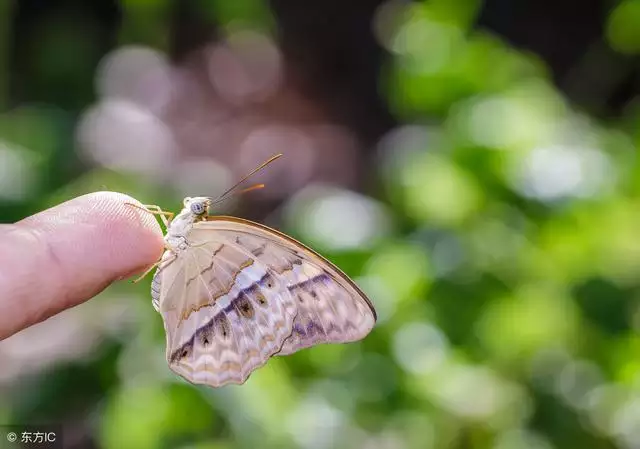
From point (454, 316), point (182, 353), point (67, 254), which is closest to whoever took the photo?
point (67, 254)

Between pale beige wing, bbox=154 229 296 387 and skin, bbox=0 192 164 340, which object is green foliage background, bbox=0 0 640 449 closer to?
pale beige wing, bbox=154 229 296 387

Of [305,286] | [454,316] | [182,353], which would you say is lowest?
[454,316]

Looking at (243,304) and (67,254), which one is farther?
(243,304)

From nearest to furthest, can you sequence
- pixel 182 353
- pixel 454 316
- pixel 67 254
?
1. pixel 67 254
2. pixel 182 353
3. pixel 454 316

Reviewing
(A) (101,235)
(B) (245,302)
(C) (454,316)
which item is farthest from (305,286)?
(C) (454,316)

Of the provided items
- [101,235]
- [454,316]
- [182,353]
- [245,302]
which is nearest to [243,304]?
[245,302]

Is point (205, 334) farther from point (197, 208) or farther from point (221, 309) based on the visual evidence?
point (197, 208)

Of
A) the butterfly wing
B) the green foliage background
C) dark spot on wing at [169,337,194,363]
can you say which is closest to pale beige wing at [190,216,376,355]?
the butterfly wing

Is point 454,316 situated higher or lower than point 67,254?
lower

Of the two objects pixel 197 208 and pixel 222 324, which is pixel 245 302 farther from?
pixel 197 208

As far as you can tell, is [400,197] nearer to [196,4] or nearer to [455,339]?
[455,339]
